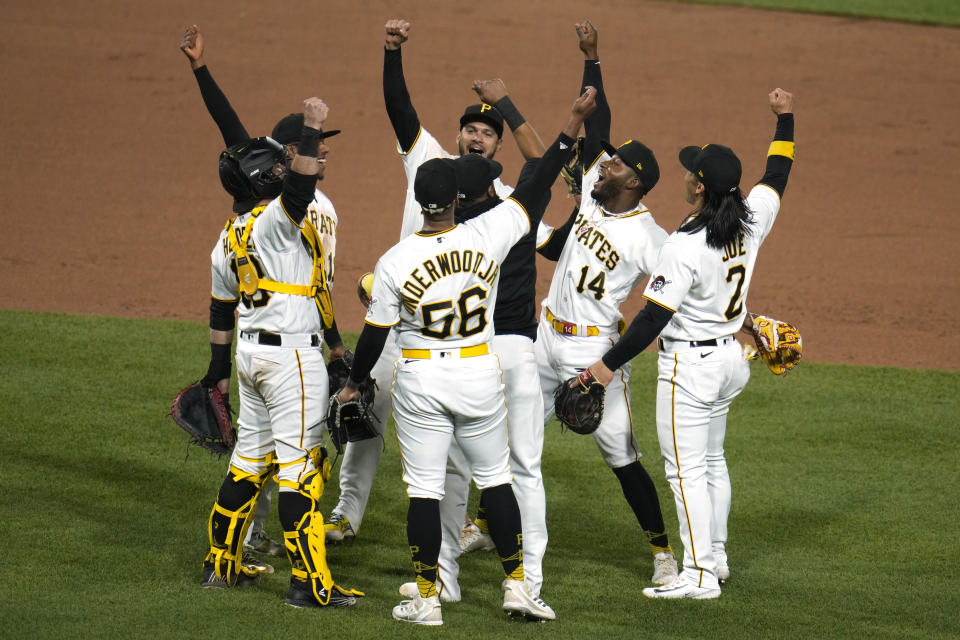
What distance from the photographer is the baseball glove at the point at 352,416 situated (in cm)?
443

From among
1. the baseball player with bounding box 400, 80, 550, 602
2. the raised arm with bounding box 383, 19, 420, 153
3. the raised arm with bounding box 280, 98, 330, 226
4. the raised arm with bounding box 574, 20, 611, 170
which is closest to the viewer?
the raised arm with bounding box 280, 98, 330, 226

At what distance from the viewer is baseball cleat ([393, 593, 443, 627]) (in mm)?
4305

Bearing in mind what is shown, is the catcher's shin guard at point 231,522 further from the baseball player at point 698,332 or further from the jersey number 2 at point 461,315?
the baseball player at point 698,332

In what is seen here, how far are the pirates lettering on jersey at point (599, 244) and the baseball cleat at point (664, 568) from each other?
1292 millimetres

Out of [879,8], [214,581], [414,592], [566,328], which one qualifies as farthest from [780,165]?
[879,8]

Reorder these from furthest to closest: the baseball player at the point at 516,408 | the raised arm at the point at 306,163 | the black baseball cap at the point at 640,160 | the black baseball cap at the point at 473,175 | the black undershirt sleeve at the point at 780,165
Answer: the black undershirt sleeve at the point at 780,165
the black baseball cap at the point at 640,160
the baseball player at the point at 516,408
the black baseball cap at the point at 473,175
the raised arm at the point at 306,163

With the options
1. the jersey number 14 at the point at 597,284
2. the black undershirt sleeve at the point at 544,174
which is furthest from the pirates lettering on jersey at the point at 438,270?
the jersey number 14 at the point at 597,284

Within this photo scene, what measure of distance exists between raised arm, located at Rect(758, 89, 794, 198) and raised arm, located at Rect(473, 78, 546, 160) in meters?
1.03

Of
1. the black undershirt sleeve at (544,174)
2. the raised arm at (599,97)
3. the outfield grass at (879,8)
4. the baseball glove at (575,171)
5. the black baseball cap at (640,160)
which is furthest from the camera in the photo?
the outfield grass at (879,8)

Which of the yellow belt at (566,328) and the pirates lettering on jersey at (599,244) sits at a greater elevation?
the pirates lettering on jersey at (599,244)

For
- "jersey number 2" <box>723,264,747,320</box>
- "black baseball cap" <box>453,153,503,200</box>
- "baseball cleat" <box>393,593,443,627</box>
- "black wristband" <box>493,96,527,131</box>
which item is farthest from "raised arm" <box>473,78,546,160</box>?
"baseball cleat" <box>393,593,443,627</box>

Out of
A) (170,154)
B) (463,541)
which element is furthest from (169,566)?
(170,154)

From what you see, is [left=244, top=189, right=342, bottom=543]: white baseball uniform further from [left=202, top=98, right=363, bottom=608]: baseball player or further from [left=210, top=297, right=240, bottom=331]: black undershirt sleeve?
[left=210, top=297, right=240, bottom=331]: black undershirt sleeve

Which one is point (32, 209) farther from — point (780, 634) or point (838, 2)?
point (838, 2)
